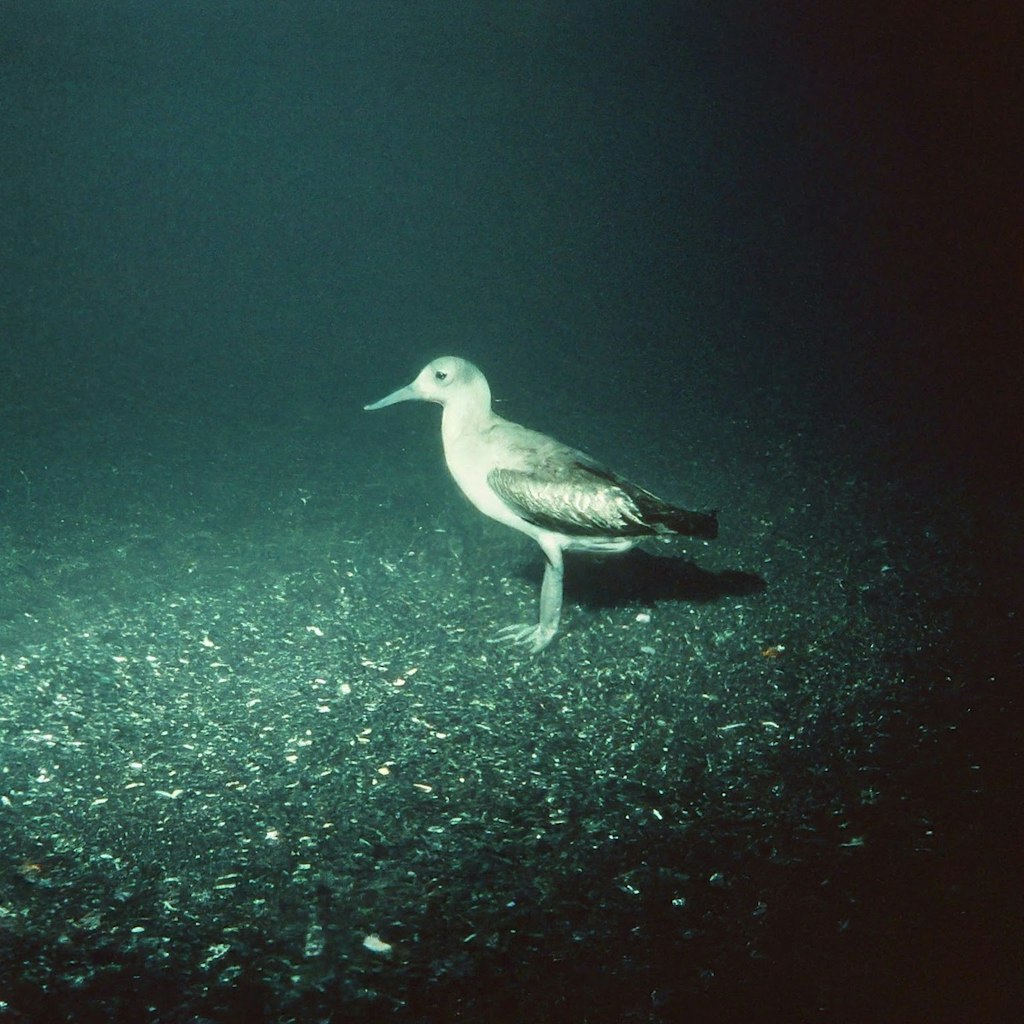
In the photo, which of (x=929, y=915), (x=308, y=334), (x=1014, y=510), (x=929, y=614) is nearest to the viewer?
(x=929, y=915)

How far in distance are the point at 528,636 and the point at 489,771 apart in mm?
667

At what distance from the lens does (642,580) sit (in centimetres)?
328

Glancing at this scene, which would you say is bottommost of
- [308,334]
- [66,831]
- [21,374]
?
[66,831]

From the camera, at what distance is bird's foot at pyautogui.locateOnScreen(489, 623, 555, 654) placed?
2834mm

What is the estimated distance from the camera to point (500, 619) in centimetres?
305

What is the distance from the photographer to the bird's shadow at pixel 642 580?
3.15 metres

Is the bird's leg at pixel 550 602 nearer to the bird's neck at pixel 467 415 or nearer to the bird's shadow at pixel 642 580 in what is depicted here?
the bird's shadow at pixel 642 580

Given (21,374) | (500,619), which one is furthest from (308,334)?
(500,619)

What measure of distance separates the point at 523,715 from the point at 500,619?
560mm

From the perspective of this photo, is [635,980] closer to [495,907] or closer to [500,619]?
[495,907]

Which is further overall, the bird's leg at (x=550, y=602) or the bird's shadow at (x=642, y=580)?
the bird's shadow at (x=642, y=580)

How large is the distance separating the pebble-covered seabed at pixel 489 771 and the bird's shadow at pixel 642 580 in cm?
2

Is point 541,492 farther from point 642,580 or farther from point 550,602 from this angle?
point 642,580

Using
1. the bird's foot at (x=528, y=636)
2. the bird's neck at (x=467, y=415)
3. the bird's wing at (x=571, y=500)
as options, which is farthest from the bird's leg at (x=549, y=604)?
the bird's neck at (x=467, y=415)
